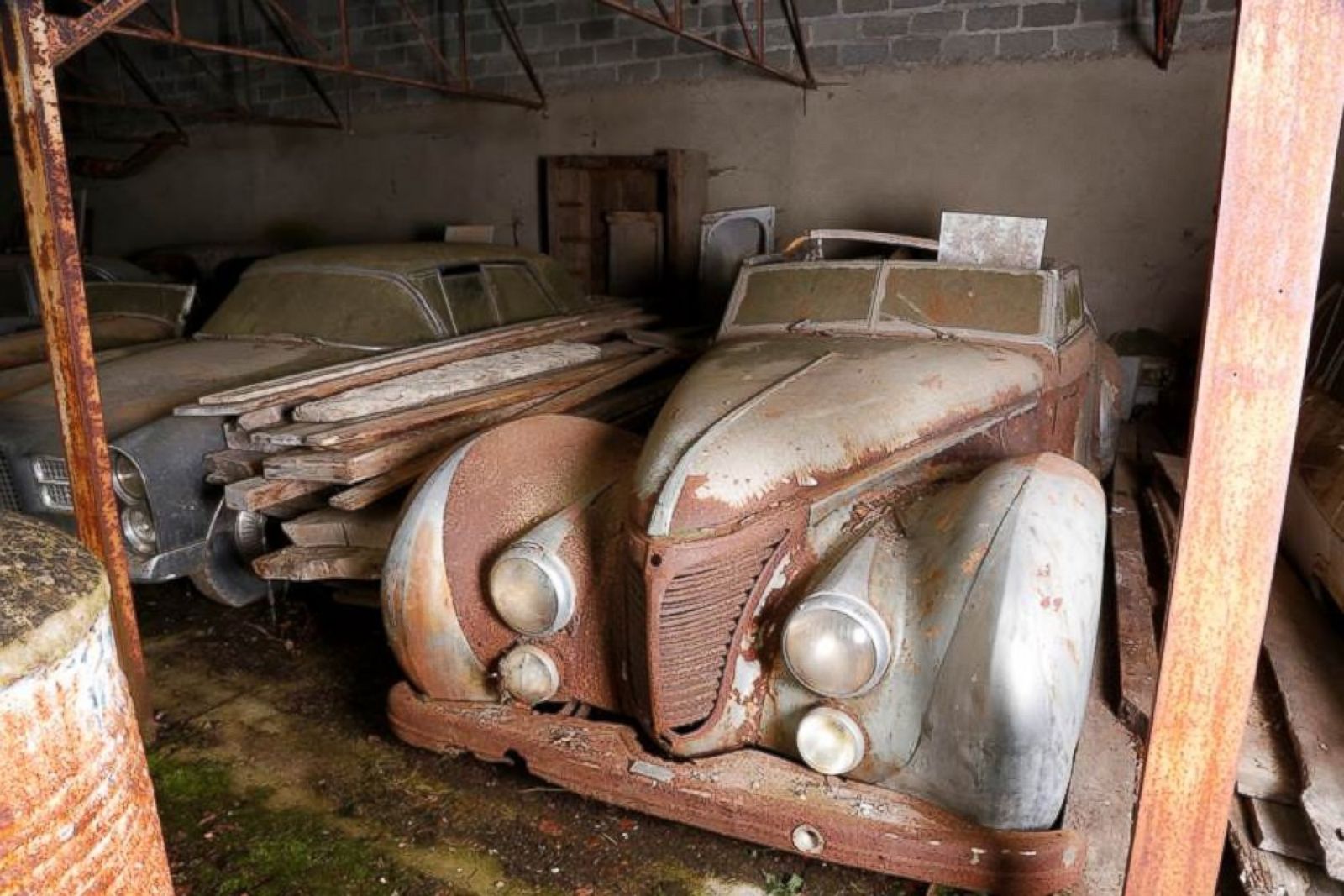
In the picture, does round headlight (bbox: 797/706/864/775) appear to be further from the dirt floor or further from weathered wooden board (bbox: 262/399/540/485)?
weathered wooden board (bbox: 262/399/540/485)

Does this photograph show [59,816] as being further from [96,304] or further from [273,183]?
[273,183]

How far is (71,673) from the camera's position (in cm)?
147

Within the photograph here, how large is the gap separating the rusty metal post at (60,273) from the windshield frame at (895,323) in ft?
8.52

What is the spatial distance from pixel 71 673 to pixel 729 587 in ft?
5.15

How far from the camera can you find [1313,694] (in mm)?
3098

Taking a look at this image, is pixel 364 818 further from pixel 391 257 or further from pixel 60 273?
pixel 391 257

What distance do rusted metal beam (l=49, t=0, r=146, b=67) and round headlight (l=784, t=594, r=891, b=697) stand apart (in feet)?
9.21

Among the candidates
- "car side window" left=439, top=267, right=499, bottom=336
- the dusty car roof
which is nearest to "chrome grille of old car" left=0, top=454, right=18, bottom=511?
the dusty car roof

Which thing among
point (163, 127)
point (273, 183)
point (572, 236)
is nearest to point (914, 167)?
point (572, 236)

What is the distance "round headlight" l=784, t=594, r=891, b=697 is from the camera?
233 cm

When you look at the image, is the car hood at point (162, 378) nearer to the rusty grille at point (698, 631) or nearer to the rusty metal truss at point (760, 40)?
the rusty grille at point (698, 631)

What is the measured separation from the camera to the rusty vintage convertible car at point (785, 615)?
230cm

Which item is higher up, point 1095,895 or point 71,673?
point 71,673

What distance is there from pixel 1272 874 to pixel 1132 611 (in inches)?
52.8
